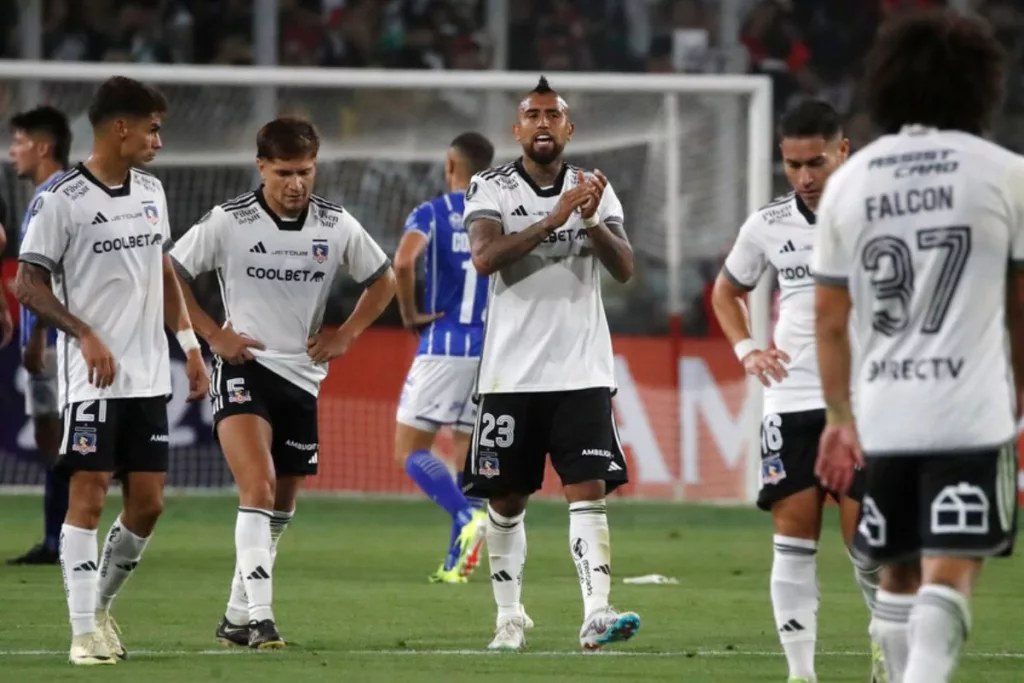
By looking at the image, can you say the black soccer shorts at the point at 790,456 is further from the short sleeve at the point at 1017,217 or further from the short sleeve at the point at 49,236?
the short sleeve at the point at 49,236

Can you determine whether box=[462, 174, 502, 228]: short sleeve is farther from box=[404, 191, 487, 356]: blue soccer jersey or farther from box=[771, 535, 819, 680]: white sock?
box=[404, 191, 487, 356]: blue soccer jersey

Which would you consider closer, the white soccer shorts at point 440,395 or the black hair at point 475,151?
the black hair at point 475,151

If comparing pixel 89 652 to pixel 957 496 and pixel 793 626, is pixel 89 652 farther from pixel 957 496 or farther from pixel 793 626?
pixel 957 496

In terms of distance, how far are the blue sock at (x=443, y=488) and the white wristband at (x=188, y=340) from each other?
322 cm

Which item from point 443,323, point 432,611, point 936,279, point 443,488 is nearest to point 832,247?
point 936,279

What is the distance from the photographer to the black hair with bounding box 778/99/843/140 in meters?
6.93

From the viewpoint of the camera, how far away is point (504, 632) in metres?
8.00

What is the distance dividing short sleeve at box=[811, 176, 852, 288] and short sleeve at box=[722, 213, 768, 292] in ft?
7.09

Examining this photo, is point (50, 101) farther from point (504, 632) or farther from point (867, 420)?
point (867, 420)

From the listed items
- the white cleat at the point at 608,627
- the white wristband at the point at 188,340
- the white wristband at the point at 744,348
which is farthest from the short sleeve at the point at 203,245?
the white wristband at the point at 744,348

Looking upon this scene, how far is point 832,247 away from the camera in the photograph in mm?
4957

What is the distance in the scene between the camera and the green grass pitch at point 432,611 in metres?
7.35

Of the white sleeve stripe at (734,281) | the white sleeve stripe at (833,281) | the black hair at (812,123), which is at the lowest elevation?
the white sleeve stripe at (833,281)

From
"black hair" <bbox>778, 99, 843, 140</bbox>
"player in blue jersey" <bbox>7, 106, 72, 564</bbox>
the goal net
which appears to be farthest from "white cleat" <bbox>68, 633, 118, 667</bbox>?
the goal net
